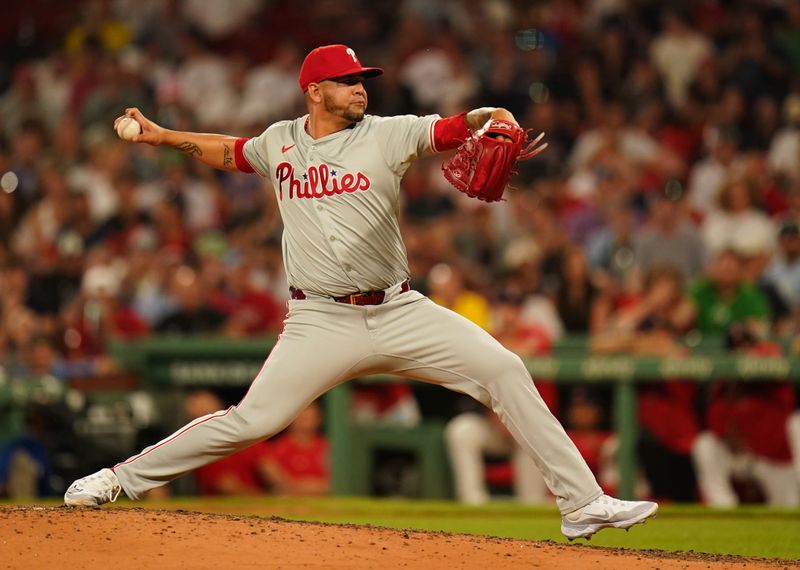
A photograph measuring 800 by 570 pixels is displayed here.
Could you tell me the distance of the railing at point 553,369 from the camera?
30.4 ft

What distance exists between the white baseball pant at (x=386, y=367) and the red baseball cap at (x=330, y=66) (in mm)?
908

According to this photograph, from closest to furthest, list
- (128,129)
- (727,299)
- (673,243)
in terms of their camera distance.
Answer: (128,129) → (727,299) → (673,243)

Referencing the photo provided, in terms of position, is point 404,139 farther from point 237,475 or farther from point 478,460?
point 237,475

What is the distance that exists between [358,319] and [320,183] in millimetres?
570

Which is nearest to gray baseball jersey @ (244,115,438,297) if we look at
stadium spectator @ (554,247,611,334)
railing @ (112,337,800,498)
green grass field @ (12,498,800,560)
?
green grass field @ (12,498,800,560)

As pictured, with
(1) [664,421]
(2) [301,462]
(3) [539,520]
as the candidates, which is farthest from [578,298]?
(3) [539,520]

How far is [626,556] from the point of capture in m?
5.38

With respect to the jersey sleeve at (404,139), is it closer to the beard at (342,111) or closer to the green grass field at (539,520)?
the beard at (342,111)

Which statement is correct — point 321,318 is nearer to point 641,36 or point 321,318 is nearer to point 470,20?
point 641,36

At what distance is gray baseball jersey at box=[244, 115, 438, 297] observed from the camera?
555 cm

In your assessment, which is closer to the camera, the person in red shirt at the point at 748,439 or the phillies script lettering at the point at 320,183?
the phillies script lettering at the point at 320,183

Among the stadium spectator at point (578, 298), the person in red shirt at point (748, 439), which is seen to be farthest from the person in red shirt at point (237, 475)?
the person in red shirt at point (748, 439)

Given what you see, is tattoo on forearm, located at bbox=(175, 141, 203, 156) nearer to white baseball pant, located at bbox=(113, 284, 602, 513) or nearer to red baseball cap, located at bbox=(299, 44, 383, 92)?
red baseball cap, located at bbox=(299, 44, 383, 92)

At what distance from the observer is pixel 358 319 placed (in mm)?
5586
